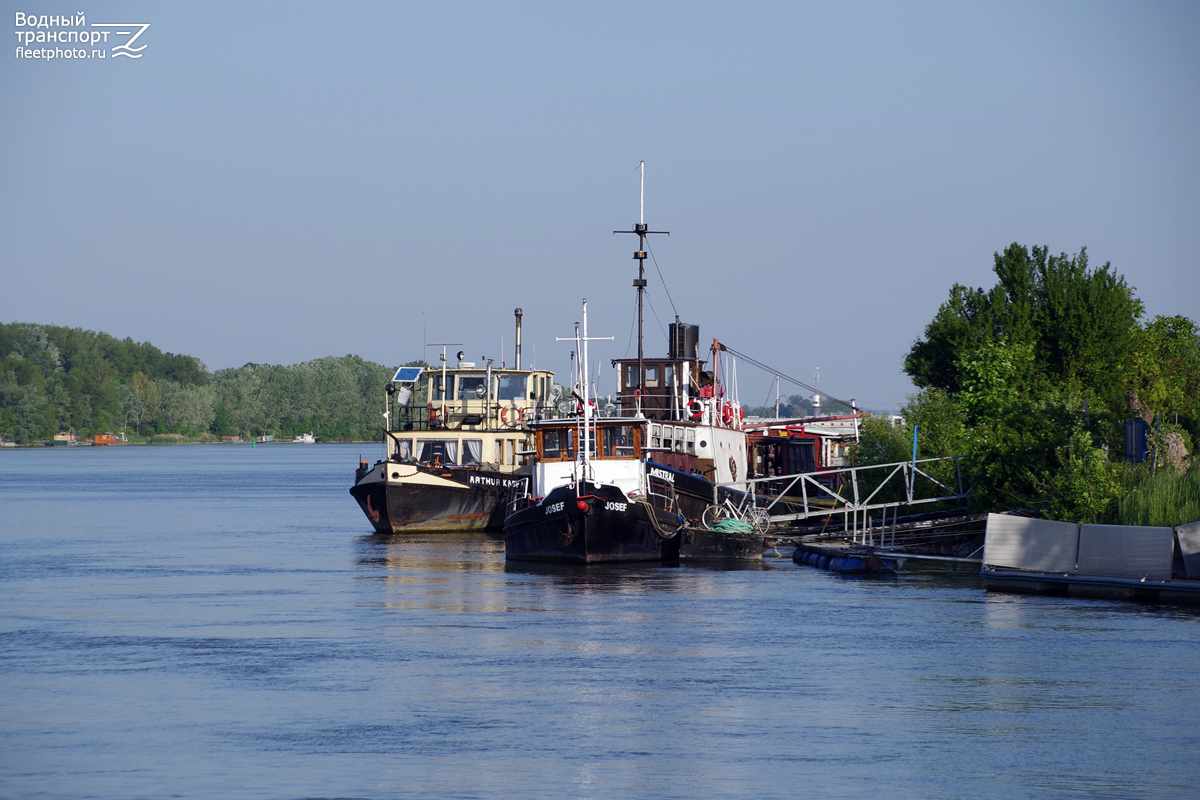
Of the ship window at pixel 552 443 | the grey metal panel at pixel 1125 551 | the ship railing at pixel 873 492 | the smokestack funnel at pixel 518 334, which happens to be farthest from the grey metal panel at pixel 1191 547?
the smokestack funnel at pixel 518 334

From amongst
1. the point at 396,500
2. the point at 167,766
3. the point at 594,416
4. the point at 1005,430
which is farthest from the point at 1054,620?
the point at 396,500

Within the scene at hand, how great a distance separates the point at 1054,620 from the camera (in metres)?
30.9

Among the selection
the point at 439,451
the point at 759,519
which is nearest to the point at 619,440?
the point at 759,519

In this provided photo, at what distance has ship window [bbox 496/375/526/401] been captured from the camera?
6200 centimetres

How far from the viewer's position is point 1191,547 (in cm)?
3288

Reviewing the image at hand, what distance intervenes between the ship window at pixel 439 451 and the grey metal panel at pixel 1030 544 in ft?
92.0

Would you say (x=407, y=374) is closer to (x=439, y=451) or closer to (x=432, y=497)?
(x=439, y=451)

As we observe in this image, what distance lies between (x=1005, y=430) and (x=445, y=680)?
2414 centimetres

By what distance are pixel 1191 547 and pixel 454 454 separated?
3359 centimetres

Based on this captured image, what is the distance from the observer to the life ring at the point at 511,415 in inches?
2404

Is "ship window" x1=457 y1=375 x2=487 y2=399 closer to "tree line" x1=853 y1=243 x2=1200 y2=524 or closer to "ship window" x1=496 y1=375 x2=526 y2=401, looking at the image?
"ship window" x1=496 y1=375 x2=526 y2=401

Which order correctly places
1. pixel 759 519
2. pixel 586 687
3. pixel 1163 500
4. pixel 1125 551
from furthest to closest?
pixel 759 519 < pixel 1163 500 < pixel 1125 551 < pixel 586 687

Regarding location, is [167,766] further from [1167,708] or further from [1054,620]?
[1054,620]

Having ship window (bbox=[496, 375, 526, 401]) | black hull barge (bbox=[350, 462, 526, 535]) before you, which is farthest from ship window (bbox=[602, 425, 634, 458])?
ship window (bbox=[496, 375, 526, 401])
